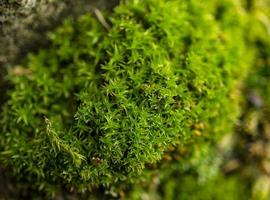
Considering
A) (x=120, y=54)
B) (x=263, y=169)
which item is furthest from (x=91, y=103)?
(x=263, y=169)

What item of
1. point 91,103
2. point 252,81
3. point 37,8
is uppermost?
point 37,8

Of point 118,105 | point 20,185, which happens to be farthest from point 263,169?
point 20,185

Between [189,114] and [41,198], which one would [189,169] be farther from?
[41,198]

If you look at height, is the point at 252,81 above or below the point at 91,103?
below

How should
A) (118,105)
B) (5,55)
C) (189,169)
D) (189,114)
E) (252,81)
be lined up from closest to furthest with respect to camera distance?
1. (118,105)
2. (189,114)
3. (5,55)
4. (189,169)
5. (252,81)

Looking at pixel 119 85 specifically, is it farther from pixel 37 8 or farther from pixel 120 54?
pixel 37 8

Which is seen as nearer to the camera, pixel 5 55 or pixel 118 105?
pixel 118 105

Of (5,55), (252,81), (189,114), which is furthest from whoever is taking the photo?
(252,81)
